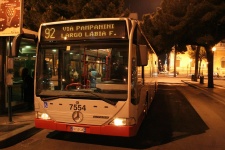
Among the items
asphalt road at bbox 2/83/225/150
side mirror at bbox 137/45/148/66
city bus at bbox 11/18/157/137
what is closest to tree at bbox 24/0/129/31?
asphalt road at bbox 2/83/225/150

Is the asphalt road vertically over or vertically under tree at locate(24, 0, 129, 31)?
under

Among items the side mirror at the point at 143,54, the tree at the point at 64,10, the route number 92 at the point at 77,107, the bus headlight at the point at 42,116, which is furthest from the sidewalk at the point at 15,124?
the tree at the point at 64,10

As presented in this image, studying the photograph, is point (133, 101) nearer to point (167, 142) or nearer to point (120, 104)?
point (120, 104)

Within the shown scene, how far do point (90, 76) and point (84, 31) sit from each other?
976 mm

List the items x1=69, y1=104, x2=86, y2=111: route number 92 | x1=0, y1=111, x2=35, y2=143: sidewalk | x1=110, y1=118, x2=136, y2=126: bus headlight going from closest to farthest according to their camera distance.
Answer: x1=110, y1=118, x2=136, y2=126: bus headlight
x1=69, y1=104, x2=86, y2=111: route number 92
x1=0, y1=111, x2=35, y2=143: sidewalk

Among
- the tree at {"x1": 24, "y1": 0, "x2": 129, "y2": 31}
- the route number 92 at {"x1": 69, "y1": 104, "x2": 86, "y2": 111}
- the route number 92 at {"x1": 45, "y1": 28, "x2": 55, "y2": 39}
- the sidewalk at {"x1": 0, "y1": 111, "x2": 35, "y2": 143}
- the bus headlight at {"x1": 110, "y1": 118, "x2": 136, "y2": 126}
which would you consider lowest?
the sidewalk at {"x1": 0, "y1": 111, "x2": 35, "y2": 143}

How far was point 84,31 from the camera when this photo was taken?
6.24 metres

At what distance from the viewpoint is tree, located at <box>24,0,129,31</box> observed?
51.9ft

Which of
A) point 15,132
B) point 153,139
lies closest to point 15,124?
point 15,132

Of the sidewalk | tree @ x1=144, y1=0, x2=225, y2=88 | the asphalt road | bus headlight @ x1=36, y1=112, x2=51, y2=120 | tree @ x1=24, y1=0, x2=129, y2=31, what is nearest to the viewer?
bus headlight @ x1=36, y1=112, x2=51, y2=120

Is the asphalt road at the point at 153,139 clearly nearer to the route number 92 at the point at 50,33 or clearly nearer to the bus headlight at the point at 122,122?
the bus headlight at the point at 122,122

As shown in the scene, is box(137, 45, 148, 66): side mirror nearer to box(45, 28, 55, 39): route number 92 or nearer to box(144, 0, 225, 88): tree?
box(45, 28, 55, 39): route number 92

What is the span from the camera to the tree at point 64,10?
15821 mm

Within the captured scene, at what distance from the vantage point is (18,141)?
6770mm
